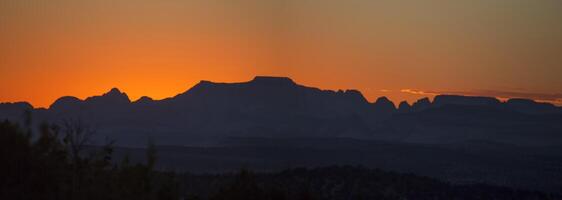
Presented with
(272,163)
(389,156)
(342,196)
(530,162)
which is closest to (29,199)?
(342,196)

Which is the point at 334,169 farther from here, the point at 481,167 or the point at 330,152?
the point at 330,152

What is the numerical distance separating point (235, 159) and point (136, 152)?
1851cm

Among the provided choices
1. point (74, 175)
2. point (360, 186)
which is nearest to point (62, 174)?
point (74, 175)

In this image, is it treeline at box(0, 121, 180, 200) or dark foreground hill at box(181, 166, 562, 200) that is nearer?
treeline at box(0, 121, 180, 200)

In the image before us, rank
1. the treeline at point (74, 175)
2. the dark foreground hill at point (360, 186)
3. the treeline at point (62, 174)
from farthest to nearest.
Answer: the dark foreground hill at point (360, 186) → the treeline at point (74, 175) → the treeline at point (62, 174)

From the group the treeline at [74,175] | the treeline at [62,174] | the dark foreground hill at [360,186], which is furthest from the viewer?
the dark foreground hill at [360,186]

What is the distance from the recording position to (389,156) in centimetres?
18338

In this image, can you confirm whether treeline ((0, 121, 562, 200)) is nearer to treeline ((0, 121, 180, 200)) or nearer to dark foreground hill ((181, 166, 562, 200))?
treeline ((0, 121, 180, 200))

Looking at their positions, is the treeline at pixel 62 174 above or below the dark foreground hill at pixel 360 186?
above

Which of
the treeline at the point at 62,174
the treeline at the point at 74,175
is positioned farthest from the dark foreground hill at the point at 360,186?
the treeline at the point at 62,174

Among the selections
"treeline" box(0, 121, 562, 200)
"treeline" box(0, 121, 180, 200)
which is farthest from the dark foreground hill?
"treeline" box(0, 121, 180, 200)

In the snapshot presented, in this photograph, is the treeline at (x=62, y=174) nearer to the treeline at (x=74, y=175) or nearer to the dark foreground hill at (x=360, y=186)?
the treeline at (x=74, y=175)

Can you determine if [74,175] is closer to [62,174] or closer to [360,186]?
[62,174]

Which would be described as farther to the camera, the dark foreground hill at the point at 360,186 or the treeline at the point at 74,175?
the dark foreground hill at the point at 360,186
